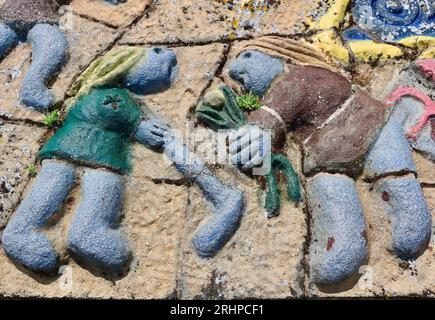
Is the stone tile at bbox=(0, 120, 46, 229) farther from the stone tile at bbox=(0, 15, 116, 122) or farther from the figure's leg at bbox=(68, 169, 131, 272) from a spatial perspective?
the figure's leg at bbox=(68, 169, 131, 272)

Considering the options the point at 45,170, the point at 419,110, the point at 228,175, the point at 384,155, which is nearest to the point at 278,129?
the point at 228,175

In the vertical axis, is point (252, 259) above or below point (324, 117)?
below

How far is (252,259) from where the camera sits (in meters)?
3.48

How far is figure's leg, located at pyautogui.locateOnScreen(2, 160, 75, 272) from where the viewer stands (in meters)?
3.41

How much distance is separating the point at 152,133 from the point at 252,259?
1.05 meters

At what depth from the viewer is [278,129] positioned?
3773 millimetres

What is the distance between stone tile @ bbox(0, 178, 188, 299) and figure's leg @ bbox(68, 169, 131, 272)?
0.08m

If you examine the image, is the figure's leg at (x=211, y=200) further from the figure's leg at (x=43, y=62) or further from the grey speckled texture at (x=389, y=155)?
the figure's leg at (x=43, y=62)

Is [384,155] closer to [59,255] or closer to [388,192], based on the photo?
[388,192]

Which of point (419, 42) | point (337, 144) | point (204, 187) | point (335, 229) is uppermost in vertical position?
point (419, 42)

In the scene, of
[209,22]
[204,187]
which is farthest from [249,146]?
[209,22]

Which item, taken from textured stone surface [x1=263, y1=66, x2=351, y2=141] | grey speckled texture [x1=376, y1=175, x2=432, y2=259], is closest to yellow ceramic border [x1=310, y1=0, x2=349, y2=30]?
textured stone surface [x1=263, y1=66, x2=351, y2=141]

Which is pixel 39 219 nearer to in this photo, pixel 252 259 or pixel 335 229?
pixel 252 259

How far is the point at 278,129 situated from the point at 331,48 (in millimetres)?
857
